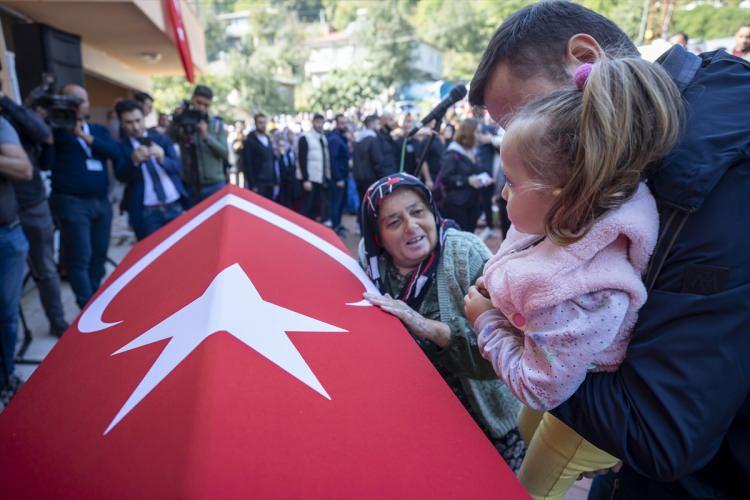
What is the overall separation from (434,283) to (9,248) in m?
2.57

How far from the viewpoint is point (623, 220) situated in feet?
2.37

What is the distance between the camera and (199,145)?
531 cm

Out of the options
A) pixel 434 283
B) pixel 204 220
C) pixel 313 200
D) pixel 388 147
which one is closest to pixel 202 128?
pixel 388 147

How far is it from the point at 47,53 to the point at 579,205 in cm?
625

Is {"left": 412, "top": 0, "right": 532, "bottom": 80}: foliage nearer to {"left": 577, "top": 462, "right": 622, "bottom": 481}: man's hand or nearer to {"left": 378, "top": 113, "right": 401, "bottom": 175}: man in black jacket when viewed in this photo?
{"left": 378, "top": 113, "right": 401, "bottom": 175}: man in black jacket

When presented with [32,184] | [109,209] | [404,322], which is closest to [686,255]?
[404,322]

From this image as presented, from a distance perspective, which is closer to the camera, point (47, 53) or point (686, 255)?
point (686, 255)

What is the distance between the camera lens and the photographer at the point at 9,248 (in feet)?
8.60

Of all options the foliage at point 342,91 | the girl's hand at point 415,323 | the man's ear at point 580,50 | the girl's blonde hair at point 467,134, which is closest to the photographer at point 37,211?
the girl's hand at point 415,323

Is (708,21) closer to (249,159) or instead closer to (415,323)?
(249,159)

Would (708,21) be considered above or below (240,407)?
above

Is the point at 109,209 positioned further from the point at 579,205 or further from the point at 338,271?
the point at 579,205

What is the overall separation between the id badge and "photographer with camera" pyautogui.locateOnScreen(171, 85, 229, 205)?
1454mm

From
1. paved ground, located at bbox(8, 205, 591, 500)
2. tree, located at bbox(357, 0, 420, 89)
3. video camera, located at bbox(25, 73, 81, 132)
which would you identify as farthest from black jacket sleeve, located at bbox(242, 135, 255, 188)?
tree, located at bbox(357, 0, 420, 89)
